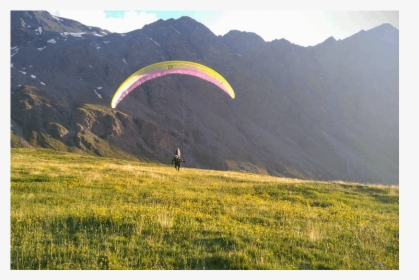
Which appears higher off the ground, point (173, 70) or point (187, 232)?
point (173, 70)

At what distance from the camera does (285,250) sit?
362 inches

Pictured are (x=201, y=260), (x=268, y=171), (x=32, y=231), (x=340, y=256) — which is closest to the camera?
(x=201, y=260)

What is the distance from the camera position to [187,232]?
1007 cm

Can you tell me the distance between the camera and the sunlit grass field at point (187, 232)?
8305mm

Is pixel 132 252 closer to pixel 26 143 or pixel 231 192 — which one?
pixel 231 192

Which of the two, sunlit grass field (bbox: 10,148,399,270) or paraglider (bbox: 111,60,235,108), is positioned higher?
paraglider (bbox: 111,60,235,108)

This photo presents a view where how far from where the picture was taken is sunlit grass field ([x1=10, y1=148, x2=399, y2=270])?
830cm

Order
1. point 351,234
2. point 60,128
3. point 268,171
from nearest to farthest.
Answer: point 351,234 → point 60,128 → point 268,171

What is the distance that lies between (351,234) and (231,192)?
861 cm

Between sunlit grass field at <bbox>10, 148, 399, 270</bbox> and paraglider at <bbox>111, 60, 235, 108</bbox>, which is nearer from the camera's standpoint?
sunlit grass field at <bbox>10, 148, 399, 270</bbox>

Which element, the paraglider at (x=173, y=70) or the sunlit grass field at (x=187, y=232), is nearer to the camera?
the sunlit grass field at (x=187, y=232)

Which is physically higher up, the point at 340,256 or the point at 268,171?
the point at 340,256

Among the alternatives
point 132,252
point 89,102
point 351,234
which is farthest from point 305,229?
point 89,102

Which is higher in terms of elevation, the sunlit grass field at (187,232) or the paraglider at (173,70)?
the paraglider at (173,70)
